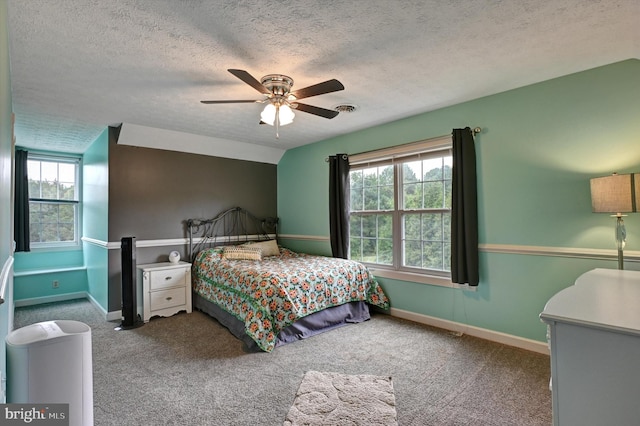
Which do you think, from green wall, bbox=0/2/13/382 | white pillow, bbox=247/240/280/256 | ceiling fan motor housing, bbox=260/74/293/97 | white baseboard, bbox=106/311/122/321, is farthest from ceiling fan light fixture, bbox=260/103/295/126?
white baseboard, bbox=106/311/122/321

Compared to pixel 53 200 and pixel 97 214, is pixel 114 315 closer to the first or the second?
pixel 97 214

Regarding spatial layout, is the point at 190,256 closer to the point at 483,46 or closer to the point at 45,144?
the point at 45,144

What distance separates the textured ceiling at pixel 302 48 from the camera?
176 cm

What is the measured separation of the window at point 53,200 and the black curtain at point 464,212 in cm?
577

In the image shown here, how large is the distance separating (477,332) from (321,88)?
2774 mm

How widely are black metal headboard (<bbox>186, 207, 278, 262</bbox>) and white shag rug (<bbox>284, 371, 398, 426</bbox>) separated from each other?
2.86 m

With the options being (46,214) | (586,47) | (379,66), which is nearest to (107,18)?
(379,66)

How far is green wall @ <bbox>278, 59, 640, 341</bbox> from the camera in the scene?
2445mm

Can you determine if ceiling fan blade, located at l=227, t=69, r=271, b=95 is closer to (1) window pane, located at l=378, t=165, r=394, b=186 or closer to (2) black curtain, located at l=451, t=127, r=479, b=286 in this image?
(2) black curtain, located at l=451, t=127, r=479, b=286

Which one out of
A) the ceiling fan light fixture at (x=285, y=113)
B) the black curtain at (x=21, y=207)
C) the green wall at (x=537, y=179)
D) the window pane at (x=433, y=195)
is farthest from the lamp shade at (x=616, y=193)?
the black curtain at (x=21, y=207)

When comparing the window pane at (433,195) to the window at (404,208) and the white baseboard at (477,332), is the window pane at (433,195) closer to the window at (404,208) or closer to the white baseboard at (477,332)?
the window at (404,208)

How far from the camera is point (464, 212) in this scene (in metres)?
3.16

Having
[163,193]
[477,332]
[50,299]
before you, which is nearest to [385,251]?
[477,332]

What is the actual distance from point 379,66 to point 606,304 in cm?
202
